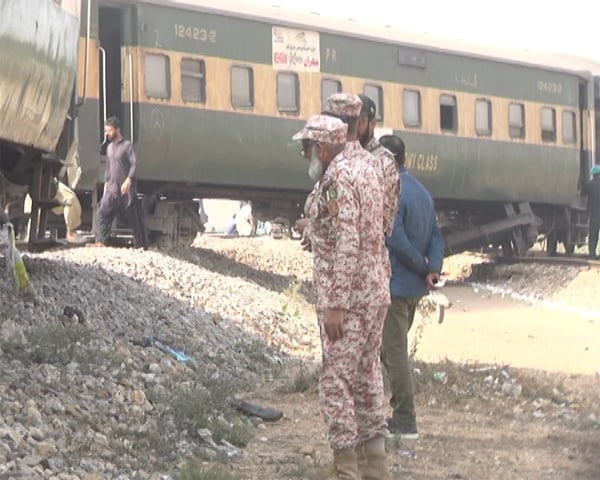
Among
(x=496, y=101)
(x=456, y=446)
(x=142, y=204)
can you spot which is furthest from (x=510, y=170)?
(x=456, y=446)

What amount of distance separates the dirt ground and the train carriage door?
481 centimetres

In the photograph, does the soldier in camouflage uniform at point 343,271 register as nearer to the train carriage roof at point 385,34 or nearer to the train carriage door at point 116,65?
the train carriage door at point 116,65

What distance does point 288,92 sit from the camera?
17094 millimetres

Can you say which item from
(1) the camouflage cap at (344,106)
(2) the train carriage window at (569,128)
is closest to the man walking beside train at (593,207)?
(2) the train carriage window at (569,128)

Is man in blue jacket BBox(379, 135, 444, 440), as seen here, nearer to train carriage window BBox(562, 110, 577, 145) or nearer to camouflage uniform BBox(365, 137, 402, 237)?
camouflage uniform BBox(365, 137, 402, 237)

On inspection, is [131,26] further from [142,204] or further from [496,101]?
[496,101]

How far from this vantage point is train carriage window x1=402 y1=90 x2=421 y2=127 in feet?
62.2

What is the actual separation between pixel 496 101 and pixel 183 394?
14.5m

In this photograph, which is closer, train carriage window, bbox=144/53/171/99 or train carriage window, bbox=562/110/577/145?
train carriage window, bbox=144/53/171/99

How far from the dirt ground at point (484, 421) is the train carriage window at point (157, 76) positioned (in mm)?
4758

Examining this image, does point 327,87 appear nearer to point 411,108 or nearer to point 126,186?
point 411,108

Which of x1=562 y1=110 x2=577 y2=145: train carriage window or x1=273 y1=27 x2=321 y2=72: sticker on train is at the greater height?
x1=273 y1=27 x2=321 y2=72: sticker on train

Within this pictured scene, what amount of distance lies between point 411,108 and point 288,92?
2.82 m

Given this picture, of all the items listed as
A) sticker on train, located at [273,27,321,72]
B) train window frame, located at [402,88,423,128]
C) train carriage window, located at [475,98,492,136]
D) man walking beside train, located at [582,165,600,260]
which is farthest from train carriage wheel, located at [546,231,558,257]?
sticker on train, located at [273,27,321,72]
